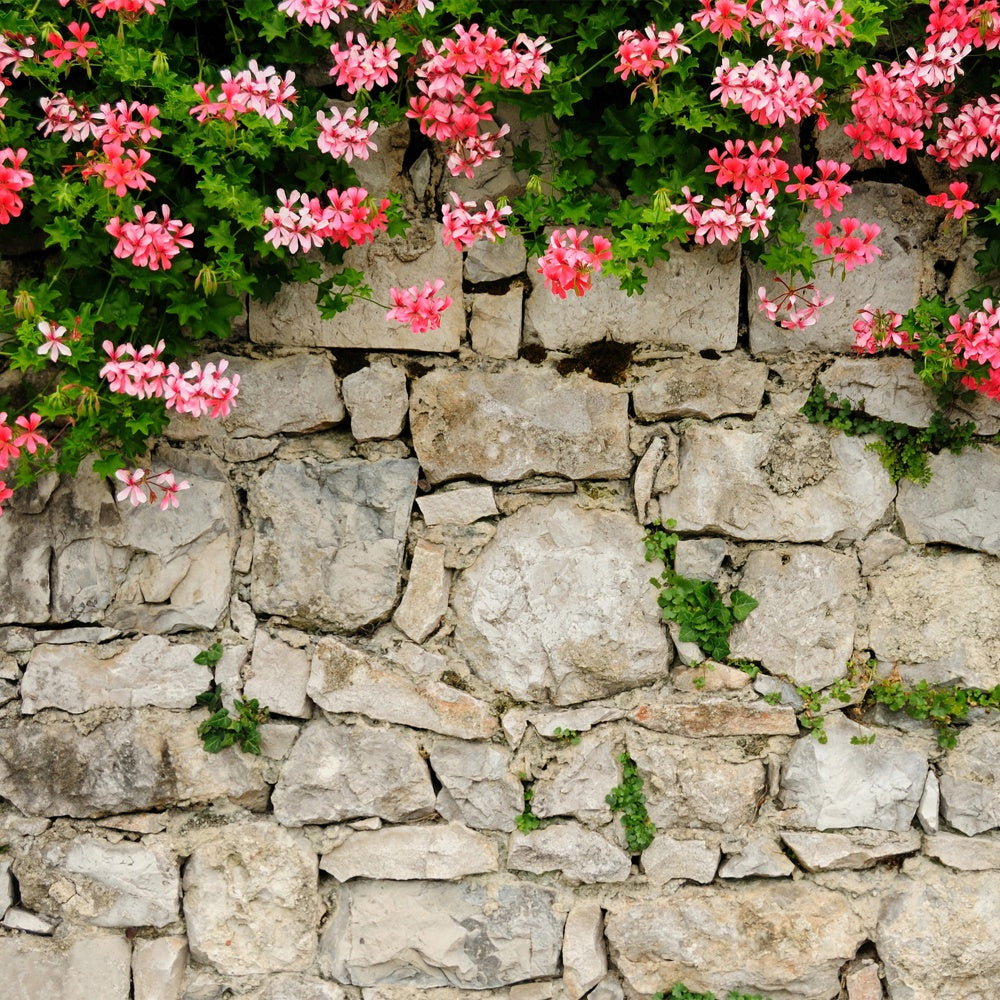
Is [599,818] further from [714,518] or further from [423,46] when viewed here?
[423,46]

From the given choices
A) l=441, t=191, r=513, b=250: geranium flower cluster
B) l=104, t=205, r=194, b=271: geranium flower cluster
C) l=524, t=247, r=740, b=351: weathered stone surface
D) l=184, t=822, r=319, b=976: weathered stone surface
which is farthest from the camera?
l=184, t=822, r=319, b=976: weathered stone surface

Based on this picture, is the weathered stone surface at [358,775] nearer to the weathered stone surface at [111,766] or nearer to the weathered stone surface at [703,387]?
the weathered stone surface at [111,766]

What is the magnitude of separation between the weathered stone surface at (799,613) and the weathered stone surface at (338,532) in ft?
3.00

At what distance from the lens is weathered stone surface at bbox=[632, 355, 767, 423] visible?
8.02 feet

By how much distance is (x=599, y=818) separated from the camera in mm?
2506

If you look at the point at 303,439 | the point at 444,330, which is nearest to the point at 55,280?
the point at 303,439

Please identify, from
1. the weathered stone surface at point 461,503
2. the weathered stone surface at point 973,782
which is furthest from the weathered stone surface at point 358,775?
the weathered stone surface at point 973,782

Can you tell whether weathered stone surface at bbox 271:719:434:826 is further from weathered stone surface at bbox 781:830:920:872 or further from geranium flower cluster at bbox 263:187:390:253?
geranium flower cluster at bbox 263:187:390:253

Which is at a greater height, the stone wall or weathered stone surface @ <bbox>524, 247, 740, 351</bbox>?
weathered stone surface @ <bbox>524, 247, 740, 351</bbox>

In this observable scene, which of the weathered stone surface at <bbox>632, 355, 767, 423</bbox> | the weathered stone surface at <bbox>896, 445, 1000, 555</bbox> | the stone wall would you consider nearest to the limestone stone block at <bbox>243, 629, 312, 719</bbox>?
the stone wall

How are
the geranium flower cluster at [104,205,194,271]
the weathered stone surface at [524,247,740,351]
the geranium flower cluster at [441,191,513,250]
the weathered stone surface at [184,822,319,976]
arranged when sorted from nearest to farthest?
the geranium flower cluster at [104,205,194,271] → the geranium flower cluster at [441,191,513,250] → the weathered stone surface at [524,247,740,351] → the weathered stone surface at [184,822,319,976]

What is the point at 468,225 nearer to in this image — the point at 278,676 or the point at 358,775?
the point at 278,676

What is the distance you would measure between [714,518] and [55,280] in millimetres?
1663

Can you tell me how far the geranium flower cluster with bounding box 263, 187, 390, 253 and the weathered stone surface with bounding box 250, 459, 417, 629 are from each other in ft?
1.90
